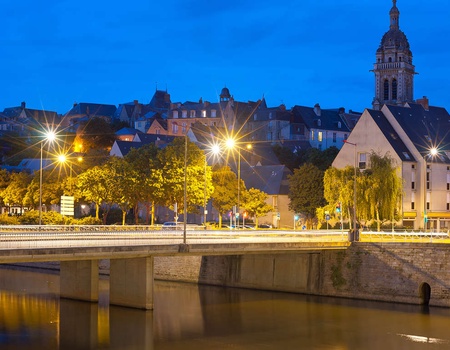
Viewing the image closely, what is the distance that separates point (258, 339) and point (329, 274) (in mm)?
17298

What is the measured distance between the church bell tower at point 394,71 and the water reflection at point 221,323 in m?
124

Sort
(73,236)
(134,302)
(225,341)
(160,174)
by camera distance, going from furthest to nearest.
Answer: (160,174), (134,302), (73,236), (225,341)

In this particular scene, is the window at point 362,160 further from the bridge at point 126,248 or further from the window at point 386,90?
the window at point 386,90

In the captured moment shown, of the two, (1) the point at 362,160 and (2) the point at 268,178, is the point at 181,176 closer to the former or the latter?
(1) the point at 362,160

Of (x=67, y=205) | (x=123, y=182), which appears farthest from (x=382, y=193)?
(x=67, y=205)

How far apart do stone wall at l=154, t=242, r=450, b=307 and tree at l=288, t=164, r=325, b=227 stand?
32.0 m

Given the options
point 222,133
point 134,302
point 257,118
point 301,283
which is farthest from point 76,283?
point 257,118

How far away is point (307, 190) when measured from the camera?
343 feet

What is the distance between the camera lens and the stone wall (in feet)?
197

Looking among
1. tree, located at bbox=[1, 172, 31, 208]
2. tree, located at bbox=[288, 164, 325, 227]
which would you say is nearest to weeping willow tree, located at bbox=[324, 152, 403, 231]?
tree, located at bbox=[288, 164, 325, 227]

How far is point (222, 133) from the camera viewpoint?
171m

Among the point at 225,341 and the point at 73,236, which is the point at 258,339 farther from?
the point at 73,236

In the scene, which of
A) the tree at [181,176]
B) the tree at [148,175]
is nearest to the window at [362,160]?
the tree at [181,176]

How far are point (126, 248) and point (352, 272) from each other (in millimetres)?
19529
